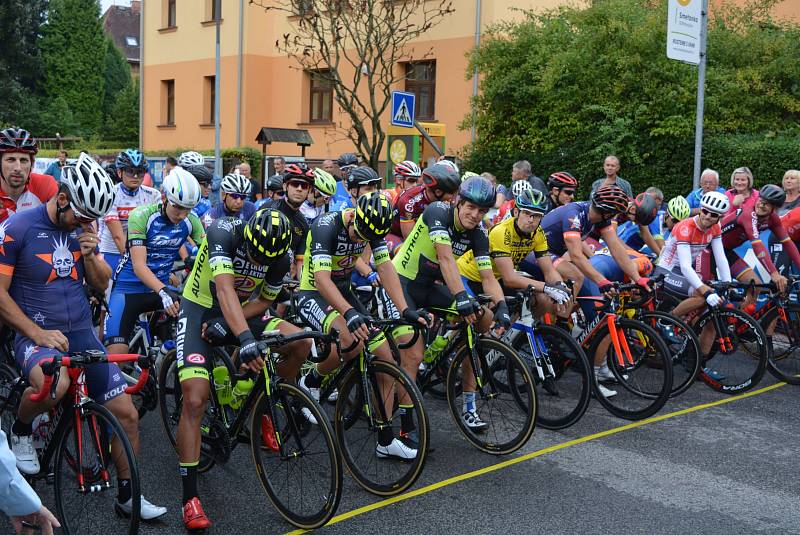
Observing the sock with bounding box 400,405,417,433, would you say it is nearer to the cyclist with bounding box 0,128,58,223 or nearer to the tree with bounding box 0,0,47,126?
the cyclist with bounding box 0,128,58,223

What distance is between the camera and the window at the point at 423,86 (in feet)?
82.9

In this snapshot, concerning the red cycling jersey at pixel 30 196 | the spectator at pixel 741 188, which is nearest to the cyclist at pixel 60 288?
the red cycling jersey at pixel 30 196

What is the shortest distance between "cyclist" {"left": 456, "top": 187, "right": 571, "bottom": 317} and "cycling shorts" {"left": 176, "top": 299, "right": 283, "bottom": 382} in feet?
6.88

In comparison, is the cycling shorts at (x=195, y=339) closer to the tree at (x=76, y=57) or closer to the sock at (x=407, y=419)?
the sock at (x=407, y=419)

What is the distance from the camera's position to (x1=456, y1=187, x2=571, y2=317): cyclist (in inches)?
268

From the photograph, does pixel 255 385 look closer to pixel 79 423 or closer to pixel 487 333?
pixel 79 423

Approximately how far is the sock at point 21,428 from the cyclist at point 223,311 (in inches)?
33.9

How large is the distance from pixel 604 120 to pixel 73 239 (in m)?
13.7

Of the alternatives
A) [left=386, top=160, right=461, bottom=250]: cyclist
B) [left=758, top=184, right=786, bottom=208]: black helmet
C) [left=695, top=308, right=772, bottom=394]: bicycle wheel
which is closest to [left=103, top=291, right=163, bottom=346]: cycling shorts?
[left=386, top=160, right=461, bottom=250]: cyclist

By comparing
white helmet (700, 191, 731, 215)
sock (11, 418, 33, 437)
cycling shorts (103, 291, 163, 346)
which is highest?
white helmet (700, 191, 731, 215)

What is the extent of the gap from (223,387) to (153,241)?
200 cm

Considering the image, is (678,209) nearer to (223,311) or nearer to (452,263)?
(452,263)

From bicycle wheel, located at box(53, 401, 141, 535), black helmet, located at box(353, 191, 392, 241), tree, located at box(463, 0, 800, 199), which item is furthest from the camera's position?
tree, located at box(463, 0, 800, 199)

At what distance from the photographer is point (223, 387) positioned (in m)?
5.18
